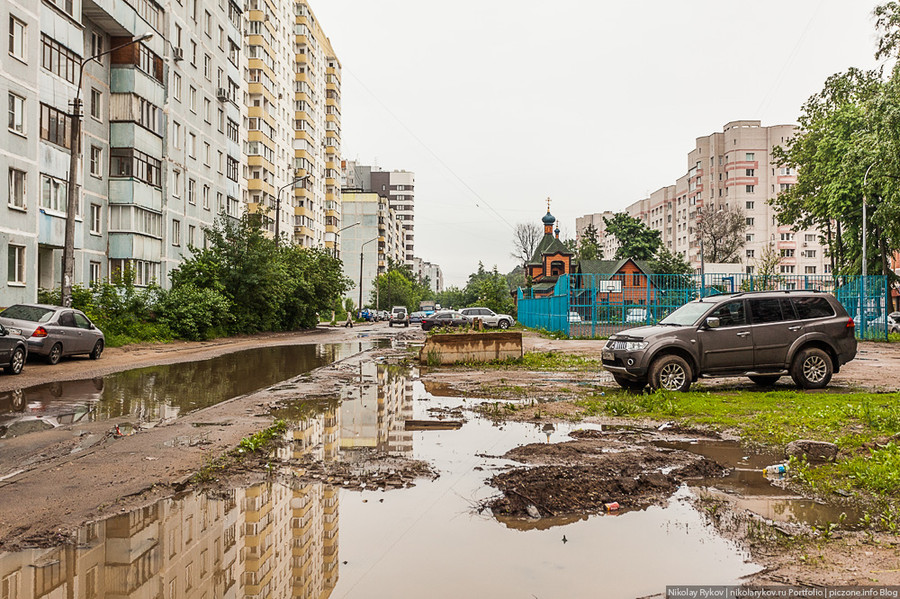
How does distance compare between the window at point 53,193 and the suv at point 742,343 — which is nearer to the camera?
the suv at point 742,343

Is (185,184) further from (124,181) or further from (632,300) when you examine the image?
(632,300)

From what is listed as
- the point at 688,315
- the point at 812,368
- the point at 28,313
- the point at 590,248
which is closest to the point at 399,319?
the point at 590,248

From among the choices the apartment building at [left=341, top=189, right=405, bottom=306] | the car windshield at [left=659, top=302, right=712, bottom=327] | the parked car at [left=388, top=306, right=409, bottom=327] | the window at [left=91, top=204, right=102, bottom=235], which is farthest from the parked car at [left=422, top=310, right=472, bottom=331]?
the apartment building at [left=341, top=189, right=405, bottom=306]

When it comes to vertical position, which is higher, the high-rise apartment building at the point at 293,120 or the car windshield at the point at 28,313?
the high-rise apartment building at the point at 293,120

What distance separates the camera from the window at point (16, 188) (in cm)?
2692

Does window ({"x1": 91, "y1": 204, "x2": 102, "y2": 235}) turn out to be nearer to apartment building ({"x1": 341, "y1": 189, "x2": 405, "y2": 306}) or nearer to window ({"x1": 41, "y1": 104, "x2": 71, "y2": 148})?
window ({"x1": 41, "y1": 104, "x2": 71, "y2": 148})

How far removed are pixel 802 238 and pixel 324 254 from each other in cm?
8297

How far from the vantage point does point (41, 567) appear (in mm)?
4430

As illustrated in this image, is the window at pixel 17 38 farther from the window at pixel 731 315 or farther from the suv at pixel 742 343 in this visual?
the window at pixel 731 315

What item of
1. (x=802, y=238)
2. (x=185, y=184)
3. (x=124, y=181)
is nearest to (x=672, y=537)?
(x=124, y=181)

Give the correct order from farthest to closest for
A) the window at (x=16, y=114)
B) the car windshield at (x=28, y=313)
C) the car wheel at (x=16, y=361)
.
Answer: the window at (x=16, y=114) < the car windshield at (x=28, y=313) < the car wheel at (x=16, y=361)

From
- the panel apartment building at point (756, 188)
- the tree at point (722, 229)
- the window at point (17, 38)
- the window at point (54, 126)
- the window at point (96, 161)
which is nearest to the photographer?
the window at point (17, 38)

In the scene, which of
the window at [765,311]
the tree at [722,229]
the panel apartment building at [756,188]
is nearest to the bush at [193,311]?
the window at [765,311]

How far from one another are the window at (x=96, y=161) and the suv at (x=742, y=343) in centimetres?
3003
